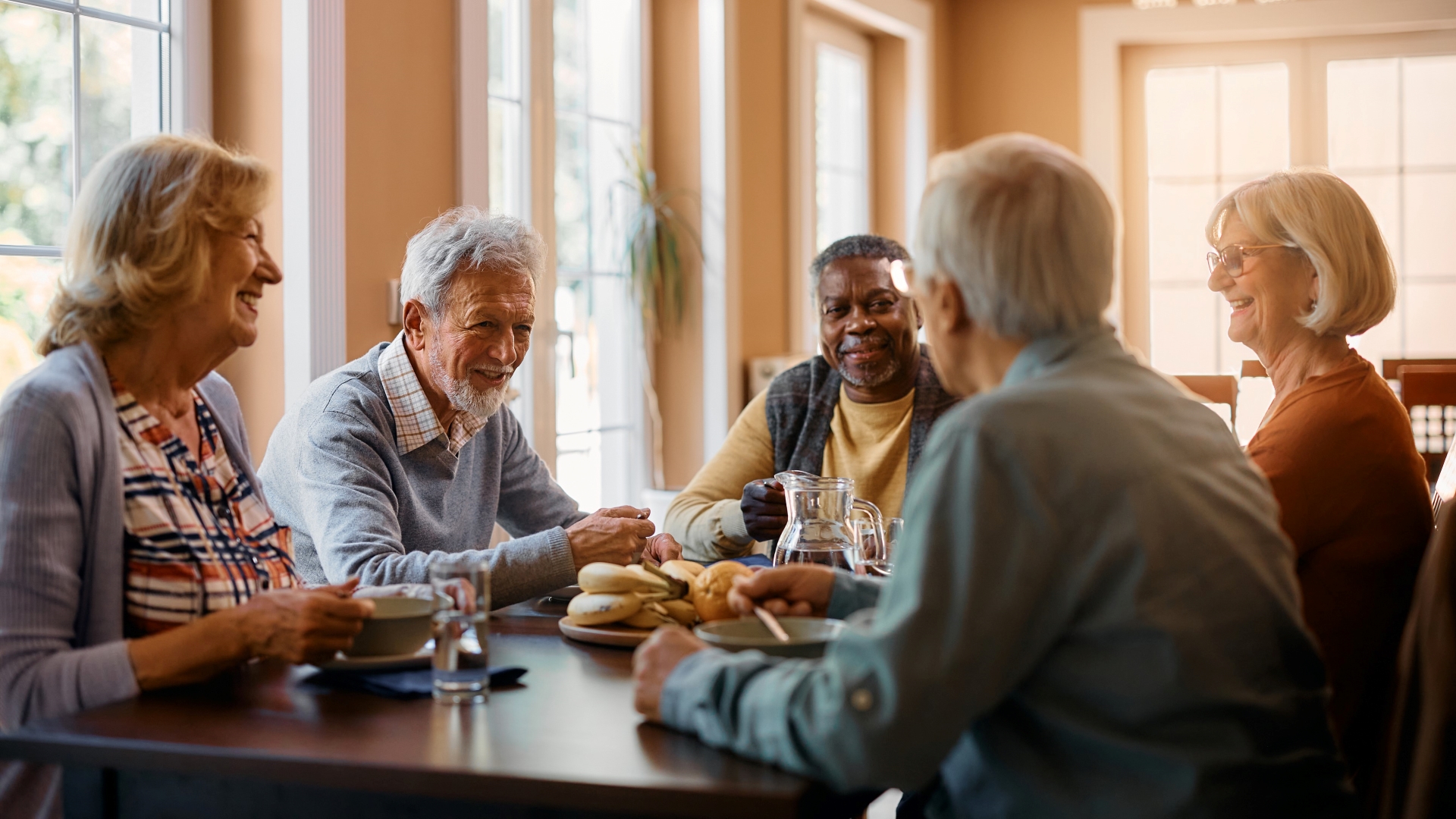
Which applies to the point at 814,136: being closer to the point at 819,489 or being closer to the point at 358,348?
the point at 358,348

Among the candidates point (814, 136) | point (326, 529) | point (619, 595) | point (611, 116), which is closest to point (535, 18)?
point (611, 116)

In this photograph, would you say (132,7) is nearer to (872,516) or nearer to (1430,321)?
(872,516)

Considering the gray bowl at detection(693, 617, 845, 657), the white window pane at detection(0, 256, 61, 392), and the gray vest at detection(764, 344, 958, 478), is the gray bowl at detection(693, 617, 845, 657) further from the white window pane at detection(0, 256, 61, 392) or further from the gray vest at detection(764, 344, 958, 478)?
the white window pane at detection(0, 256, 61, 392)

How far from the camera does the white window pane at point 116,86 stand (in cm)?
248

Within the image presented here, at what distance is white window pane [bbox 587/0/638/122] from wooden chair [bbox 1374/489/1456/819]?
10.6 feet

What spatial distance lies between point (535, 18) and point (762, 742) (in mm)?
2902

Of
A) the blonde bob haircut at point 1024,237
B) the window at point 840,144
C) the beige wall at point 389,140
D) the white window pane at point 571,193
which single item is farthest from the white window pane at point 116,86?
the window at point 840,144

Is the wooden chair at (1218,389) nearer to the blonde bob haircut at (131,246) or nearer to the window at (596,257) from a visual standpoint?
the window at (596,257)

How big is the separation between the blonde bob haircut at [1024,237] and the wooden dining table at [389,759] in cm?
45

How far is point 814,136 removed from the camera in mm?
4906

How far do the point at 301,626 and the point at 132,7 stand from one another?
1800 mm

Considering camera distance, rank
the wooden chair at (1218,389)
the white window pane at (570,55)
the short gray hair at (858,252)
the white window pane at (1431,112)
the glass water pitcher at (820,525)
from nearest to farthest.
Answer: the glass water pitcher at (820,525)
the short gray hair at (858,252)
the wooden chair at (1218,389)
the white window pane at (570,55)
the white window pane at (1431,112)

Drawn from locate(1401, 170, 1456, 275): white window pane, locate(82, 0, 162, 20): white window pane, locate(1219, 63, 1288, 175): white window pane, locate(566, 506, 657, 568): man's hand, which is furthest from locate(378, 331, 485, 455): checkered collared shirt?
locate(1401, 170, 1456, 275): white window pane

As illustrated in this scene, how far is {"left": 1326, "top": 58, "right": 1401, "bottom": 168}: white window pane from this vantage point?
554cm
